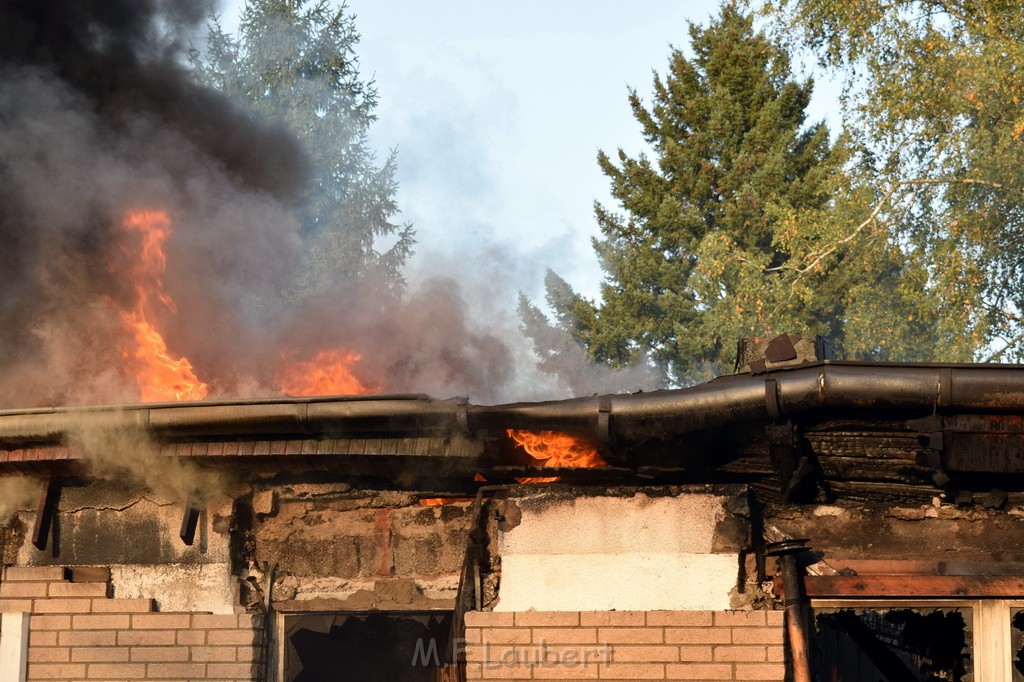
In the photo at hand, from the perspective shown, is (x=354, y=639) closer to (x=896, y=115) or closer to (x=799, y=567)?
(x=799, y=567)

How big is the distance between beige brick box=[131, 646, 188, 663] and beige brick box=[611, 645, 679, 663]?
2.62m

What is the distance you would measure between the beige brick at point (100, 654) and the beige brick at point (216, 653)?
0.44 m

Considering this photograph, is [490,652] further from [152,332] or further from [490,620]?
[152,332]

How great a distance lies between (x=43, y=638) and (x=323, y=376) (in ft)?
10.4

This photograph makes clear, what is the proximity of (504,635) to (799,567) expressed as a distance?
167 centimetres

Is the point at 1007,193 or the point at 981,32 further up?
the point at 981,32

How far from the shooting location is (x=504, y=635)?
670 centimetres

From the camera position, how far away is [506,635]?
670 centimetres

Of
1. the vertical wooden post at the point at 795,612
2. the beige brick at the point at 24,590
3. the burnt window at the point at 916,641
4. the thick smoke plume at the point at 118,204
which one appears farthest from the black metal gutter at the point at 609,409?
the thick smoke plume at the point at 118,204

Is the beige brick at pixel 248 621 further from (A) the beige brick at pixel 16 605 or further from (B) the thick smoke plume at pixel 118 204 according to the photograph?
(B) the thick smoke plume at pixel 118 204

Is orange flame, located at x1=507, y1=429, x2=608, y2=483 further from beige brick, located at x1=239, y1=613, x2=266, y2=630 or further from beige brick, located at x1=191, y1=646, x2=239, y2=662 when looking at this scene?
beige brick, located at x1=191, y1=646, x2=239, y2=662

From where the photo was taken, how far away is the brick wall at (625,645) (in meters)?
6.44

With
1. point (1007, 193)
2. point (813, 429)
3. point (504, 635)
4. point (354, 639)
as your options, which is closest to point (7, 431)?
point (504, 635)

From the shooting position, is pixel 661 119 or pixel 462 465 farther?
pixel 661 119
